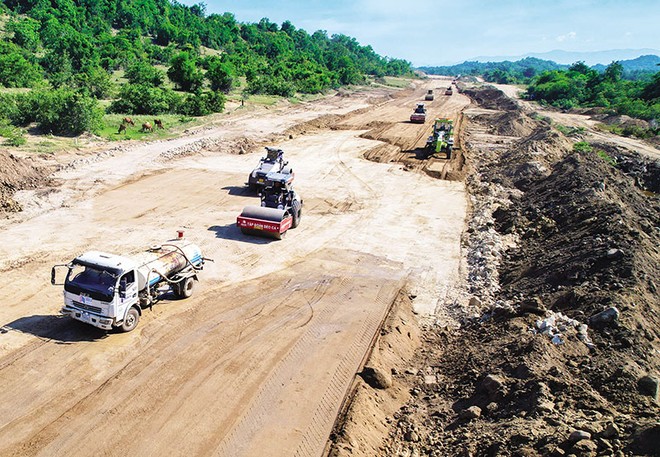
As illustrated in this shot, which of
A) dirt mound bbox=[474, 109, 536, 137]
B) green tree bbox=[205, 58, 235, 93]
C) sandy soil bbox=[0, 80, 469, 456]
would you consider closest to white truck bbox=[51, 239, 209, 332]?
sandy soil bbox=[0, 80, 469, 456]

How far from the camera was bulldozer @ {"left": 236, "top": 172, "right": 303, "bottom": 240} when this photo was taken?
1897 centimetres

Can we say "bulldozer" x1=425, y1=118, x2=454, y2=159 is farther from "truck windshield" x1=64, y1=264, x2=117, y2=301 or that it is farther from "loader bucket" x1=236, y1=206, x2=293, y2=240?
"truck windshield" x1=64, y1=264, x2=117, y2=301

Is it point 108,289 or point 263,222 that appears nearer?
point 108,289

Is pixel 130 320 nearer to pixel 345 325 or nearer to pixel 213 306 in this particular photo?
pixel 213 306

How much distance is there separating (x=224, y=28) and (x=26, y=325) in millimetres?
118042

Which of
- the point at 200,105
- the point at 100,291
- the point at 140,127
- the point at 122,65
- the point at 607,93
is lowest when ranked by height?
the point at 100,291

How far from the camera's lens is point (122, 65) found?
65125mm

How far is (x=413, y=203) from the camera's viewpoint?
83.9 feet

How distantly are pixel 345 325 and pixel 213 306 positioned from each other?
3.62 m

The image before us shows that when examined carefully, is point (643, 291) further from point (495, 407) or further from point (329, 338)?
point (329, 338)

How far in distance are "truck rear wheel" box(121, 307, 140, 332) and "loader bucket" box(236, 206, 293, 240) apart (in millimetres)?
7328

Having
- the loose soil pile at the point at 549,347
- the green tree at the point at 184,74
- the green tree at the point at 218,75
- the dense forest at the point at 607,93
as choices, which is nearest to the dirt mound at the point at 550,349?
the loose soil pile at the point at 549,347

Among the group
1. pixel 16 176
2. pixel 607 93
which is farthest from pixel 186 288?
pixel 607 93

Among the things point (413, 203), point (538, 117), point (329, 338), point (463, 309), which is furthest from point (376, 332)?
point (538, 117)
